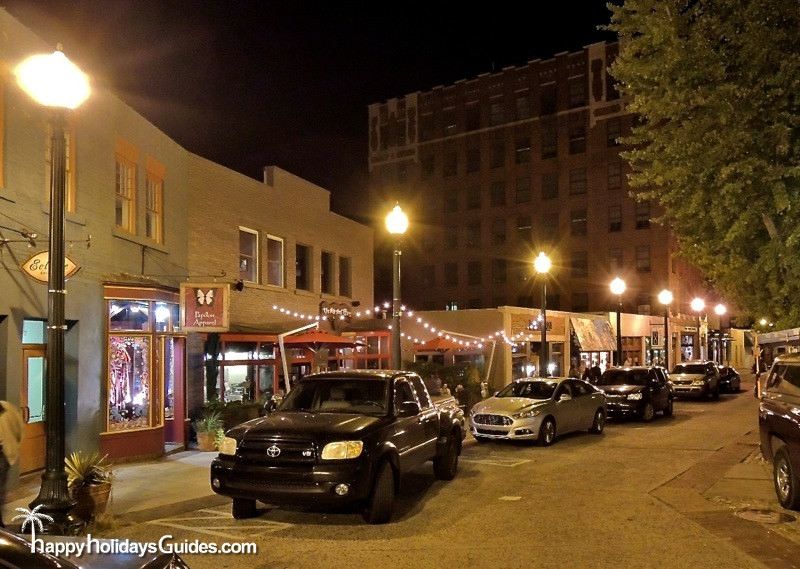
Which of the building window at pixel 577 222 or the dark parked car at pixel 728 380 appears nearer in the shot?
the dark parked car at pixel 728 380

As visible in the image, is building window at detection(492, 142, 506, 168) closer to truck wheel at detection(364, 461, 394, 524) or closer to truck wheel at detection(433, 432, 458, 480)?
truck wheel at detection(433, 432, 458, 480)

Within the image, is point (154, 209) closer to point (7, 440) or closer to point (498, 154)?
point (7, 440)

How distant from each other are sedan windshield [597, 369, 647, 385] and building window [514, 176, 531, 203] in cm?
4046

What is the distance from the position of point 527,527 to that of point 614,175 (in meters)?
52.7

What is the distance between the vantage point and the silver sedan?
622 inches

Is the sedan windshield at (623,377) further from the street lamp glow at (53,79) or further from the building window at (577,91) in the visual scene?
the building window at (577,91)

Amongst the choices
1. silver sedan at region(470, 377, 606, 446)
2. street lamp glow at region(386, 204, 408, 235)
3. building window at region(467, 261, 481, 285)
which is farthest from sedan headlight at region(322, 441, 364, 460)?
building window at region(467, 261, 481, 285)

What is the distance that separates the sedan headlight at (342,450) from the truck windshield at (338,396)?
4.14 feet

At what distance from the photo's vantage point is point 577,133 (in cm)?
5994

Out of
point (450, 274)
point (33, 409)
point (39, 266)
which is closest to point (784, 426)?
point (39, 266)

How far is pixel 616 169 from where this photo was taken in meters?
58.1

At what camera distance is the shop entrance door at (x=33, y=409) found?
11547 mm

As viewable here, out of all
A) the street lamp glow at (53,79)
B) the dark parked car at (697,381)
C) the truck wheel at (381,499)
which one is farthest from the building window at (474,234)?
the street lamp glow at (53,79)

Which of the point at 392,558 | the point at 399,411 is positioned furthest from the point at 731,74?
the point at 392,558
